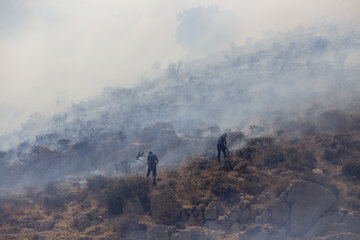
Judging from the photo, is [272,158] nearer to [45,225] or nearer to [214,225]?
[214,225]

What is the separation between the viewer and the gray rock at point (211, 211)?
839 cm

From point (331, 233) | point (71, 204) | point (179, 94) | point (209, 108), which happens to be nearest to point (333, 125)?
point (331, 233)

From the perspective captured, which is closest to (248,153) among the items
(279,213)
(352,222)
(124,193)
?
(279,213)

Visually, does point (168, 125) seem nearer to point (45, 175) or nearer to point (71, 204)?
point (45, 175)

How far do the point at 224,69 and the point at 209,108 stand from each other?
17.3 m

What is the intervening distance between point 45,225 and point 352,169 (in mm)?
10135

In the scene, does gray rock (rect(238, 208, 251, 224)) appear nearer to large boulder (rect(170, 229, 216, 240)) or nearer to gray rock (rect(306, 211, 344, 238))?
large boulder (rect(170, 229, 216, 240))

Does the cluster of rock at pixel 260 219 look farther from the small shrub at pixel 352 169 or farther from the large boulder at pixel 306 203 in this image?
the small shrub at pixel 352 169

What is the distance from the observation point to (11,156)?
30469 mm

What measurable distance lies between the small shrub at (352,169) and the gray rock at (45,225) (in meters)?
9.77

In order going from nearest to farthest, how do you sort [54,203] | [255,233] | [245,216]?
[255,233] → [245,216] → [54,203]

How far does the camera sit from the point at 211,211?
848 centimetres

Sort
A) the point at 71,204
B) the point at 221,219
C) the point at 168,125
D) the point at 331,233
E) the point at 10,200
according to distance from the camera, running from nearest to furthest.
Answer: the point at 331,233, the point at 221,219, the point at 71,204, the point at 10,200, the point at 168,125

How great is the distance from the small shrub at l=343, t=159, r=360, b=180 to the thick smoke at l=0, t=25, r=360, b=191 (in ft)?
30.0
